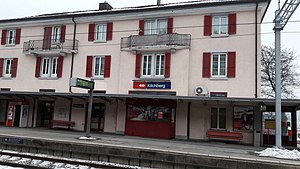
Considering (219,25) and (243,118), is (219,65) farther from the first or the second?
(243,118)

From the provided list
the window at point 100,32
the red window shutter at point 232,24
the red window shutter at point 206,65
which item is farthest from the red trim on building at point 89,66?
the red window shutter at point 232,24

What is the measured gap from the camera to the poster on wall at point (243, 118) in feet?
52.5

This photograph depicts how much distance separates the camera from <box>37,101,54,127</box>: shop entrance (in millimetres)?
21516

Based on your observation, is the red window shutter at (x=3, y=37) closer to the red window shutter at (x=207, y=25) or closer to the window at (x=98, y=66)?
the window at (x=98, y=66)

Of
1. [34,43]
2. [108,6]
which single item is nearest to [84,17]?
[108,6]

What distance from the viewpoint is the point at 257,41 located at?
16.3 meters

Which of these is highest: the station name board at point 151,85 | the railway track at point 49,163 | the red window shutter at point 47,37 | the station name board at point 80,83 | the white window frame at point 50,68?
the red window shutter at point 47,37

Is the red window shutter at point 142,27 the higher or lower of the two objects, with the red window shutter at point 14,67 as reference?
higher

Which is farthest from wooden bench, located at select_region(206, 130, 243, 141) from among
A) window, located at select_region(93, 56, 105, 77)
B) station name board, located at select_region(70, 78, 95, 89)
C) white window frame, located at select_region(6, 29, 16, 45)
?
white window frame, located at select_region(6, 29, 16, 45)

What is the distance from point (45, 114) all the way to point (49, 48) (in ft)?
18.0

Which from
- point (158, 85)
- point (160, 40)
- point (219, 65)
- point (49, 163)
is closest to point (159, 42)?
point (160, 40)

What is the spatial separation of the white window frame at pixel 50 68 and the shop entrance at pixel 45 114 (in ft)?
7.41

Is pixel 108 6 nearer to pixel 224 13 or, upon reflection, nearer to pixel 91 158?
pixel 224 13

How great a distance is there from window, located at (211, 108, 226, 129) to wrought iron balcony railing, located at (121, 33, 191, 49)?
181 inches
